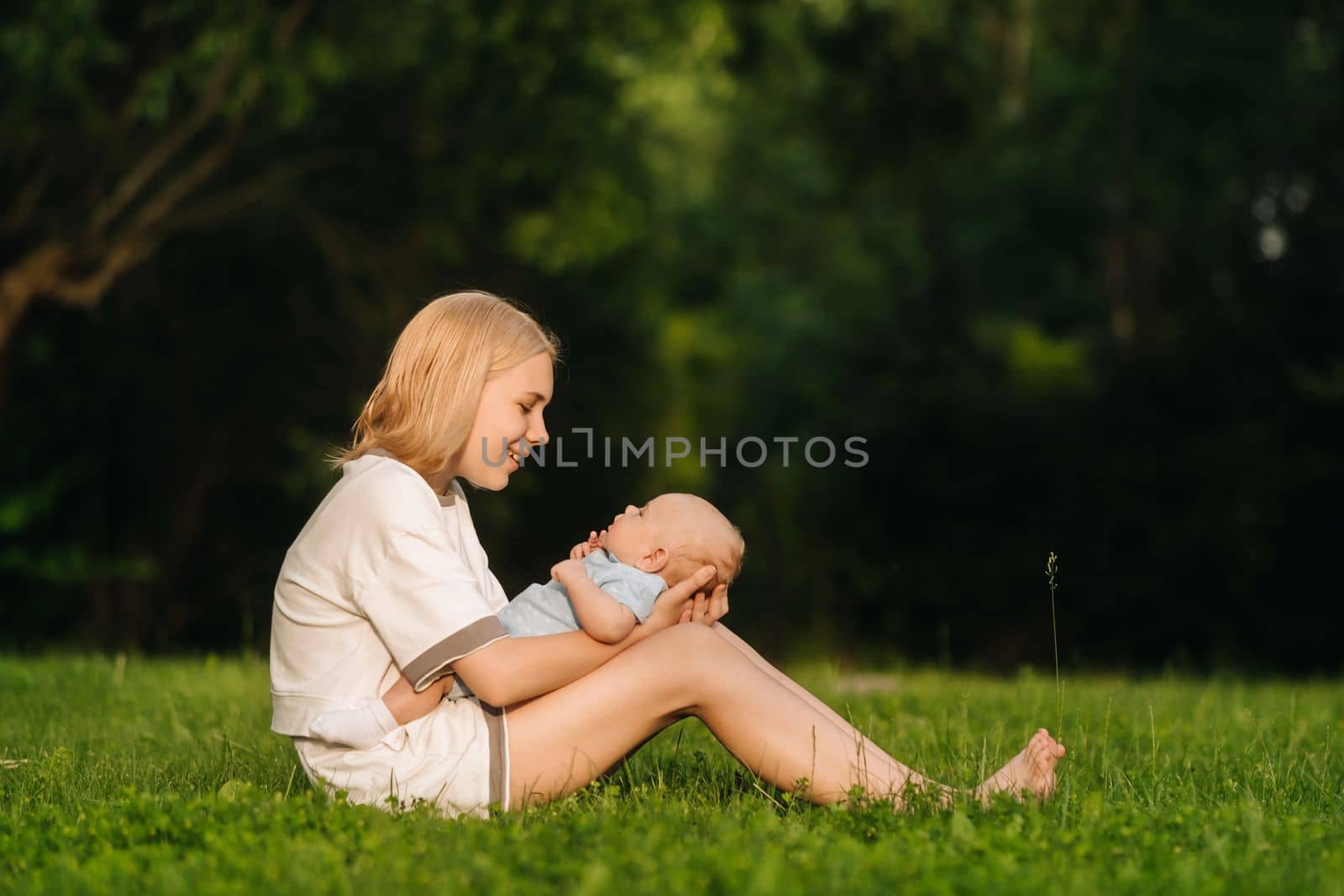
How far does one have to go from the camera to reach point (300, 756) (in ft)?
13.4

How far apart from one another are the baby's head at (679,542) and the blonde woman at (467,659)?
5.5 inches

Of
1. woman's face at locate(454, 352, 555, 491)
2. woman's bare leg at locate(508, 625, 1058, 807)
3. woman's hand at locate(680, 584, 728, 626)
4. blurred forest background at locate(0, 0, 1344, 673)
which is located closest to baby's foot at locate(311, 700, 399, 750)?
woman's bare leg at locate(508, 625, 1058, 807)

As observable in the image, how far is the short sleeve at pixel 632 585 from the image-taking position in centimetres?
414

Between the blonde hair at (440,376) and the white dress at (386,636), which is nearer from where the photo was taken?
the white dress at (386,636)

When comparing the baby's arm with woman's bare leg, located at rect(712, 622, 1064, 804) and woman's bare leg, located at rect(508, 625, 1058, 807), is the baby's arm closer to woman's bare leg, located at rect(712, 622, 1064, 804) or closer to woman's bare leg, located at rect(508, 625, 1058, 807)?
woman's bare leg, located at rect(508, 625, 1058, 807)

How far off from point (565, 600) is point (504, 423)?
57 cm

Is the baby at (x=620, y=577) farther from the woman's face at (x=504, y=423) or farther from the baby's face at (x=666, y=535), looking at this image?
the woman's face at (x=504, y=423)

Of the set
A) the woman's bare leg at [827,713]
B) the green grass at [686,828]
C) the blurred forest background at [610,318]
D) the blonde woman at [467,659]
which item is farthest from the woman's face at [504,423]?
the blurred forest background at [610,318]

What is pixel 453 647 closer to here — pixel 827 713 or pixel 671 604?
pixel 671 604

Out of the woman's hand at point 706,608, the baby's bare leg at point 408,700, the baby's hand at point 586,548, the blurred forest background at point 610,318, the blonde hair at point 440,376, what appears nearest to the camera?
the baby's bare leg at point 408,700

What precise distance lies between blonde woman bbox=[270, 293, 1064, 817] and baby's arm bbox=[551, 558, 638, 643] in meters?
0.05

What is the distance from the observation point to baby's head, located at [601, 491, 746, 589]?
4305 mm

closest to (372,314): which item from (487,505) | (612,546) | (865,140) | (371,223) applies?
(371,223)

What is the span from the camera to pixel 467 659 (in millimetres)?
3873
